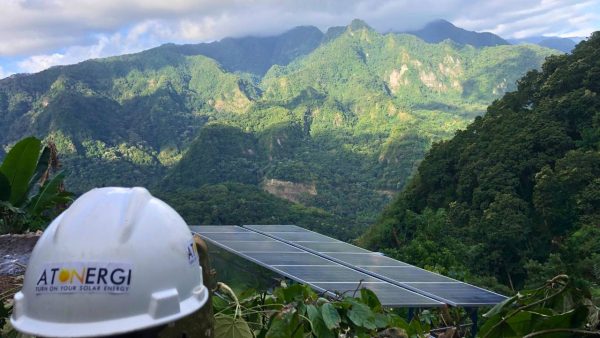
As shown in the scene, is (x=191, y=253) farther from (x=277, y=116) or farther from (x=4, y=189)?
(x=277, y=116)

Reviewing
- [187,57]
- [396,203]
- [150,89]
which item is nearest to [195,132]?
[150,89]

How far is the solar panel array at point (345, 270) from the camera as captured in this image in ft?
17.5

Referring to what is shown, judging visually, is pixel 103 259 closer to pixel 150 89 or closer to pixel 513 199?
pixel 513 199

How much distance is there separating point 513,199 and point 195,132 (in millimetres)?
88425

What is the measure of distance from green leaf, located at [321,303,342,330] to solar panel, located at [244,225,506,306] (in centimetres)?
401

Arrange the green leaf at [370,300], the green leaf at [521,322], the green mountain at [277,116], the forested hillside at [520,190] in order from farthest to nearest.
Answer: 1. the green mountain at [277,116]
2. the forested hillside at [520,190]
3. the green leaf at [370,300]
4. the green leaf at [521,322]

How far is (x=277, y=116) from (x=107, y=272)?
305 feet

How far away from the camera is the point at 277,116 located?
93.8m

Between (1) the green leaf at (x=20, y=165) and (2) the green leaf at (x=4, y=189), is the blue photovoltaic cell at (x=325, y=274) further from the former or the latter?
(2) the green leaf at (x=4, y=189)

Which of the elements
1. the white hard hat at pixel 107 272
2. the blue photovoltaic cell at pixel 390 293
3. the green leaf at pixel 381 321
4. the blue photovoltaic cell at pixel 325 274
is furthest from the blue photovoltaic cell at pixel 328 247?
the white hard hat at pixel 107 272

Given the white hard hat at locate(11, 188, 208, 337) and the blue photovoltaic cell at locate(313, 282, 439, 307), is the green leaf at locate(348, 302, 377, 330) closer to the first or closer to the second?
the white hard hat at locate(11, 188, 208, 337)

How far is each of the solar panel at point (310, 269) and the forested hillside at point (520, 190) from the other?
30.5 feet

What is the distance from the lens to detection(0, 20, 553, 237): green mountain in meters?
69.6

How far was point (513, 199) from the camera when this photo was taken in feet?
67.7
